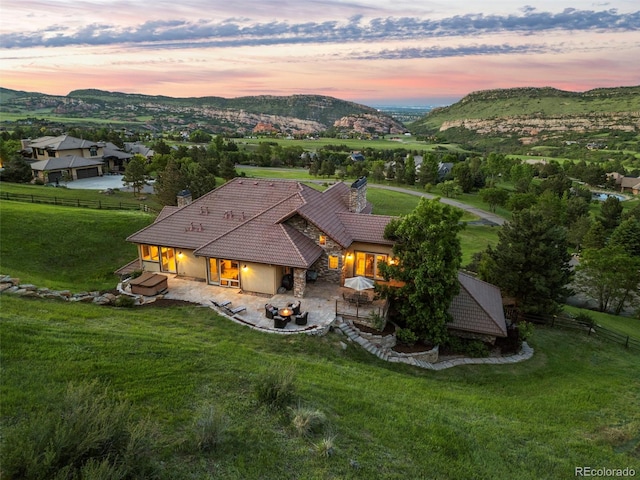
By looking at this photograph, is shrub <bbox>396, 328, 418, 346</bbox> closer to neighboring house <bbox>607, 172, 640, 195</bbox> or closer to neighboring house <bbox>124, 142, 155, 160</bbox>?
neighboring house <bbox>124, 142, 155, 160</bbox>

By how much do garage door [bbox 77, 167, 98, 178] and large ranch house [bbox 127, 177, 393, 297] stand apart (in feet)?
145

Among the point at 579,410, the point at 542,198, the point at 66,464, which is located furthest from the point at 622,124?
the point at 66,464

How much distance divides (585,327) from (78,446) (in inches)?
974

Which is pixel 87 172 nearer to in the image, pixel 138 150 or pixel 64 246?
pixel 138 150

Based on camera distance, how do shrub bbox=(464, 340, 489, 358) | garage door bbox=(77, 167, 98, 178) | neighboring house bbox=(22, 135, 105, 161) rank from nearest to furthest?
shrub bbox=(464, 340, 489, 358)
garage door bbox=(77, 167, 98, 178)
neighboring house bbox=(22, 135, 105, 161)

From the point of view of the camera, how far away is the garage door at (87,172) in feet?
190

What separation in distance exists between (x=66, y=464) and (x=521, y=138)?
20555cm

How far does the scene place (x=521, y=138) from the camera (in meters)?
179

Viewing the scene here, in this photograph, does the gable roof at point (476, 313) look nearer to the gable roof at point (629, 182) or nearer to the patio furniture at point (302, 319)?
the patio furniture at point (302, 319)

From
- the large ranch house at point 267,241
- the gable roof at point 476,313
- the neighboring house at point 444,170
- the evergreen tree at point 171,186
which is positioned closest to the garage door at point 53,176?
the evergreen tree at point 171,186

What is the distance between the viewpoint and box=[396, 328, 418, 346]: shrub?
17.0m

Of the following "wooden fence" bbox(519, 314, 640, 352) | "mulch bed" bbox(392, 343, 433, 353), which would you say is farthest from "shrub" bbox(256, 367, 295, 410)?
"wooden fence" bbox(519, 314, 640, 352)

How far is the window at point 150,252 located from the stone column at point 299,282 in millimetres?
8466

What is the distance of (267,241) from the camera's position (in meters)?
19.6
